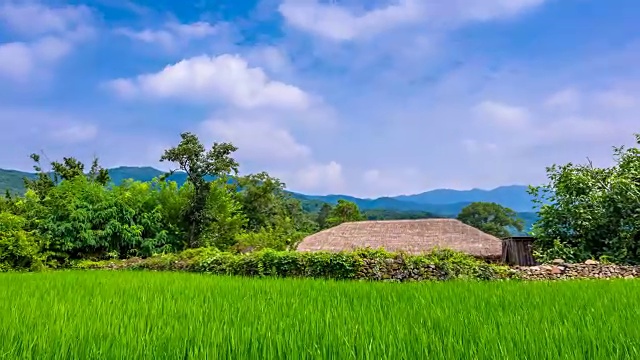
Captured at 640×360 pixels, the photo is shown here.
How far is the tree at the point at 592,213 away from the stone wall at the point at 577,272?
5.01 feet

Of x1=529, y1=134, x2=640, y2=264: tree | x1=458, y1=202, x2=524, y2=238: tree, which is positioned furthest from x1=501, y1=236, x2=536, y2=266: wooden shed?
x1=458, y1=202, x2=524, y2=238: tree

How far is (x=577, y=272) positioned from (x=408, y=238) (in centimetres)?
929

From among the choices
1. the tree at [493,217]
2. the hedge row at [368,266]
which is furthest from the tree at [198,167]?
the tree at [493,217]

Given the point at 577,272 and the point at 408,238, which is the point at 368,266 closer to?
the point at 577,272

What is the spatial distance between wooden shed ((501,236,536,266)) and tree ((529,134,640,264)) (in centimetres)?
40

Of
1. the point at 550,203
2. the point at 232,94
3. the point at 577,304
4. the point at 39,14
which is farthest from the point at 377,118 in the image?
the point at 577,304

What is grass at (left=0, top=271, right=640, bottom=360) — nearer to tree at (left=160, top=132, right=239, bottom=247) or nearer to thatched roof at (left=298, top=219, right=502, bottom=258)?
tree at (left=160, top=132, right=239, bottom=247)

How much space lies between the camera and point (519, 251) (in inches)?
504

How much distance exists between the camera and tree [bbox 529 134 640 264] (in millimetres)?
11023

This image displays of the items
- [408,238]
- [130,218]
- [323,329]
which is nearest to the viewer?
[323,329]

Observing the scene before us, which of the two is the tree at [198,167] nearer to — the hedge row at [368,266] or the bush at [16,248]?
the bush at [16,248]

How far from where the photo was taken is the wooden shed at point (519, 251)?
12547mm

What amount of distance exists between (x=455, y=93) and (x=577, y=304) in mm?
9721

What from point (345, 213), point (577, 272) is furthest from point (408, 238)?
point (345, 213)
